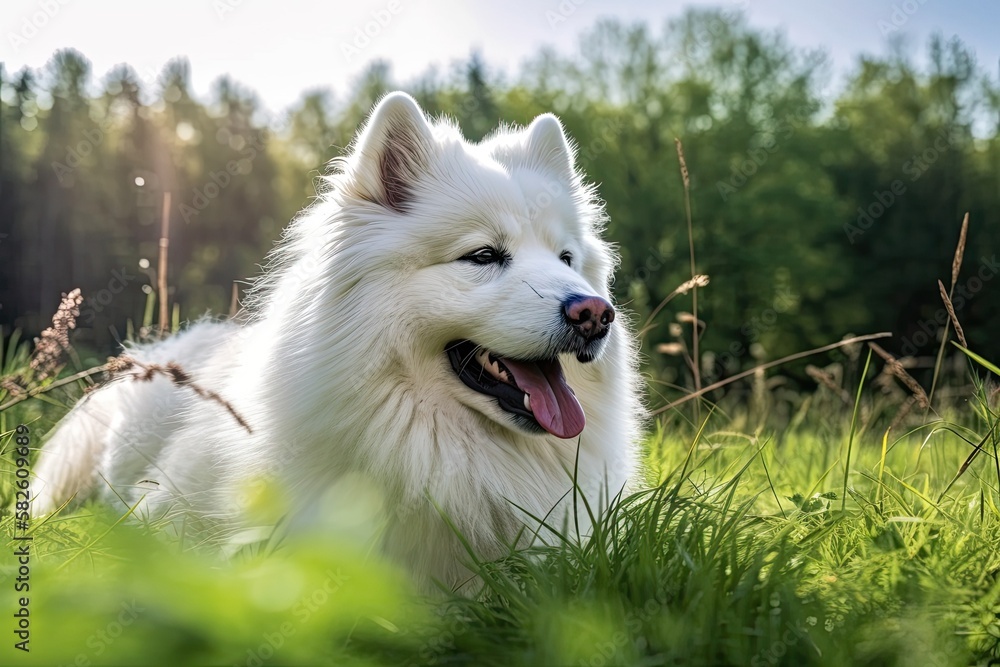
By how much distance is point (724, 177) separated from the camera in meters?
32.6

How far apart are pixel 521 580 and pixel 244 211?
121 feet

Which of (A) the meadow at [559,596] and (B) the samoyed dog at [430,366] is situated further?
(B) the samoyed dog at [430,366]

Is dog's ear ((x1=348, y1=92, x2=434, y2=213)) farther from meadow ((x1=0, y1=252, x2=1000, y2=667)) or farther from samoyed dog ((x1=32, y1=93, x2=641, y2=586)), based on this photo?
meadow ((x1=0, y1=252, x2=1000, y2=667))

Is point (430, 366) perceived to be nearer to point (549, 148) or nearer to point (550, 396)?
point (550, 396)

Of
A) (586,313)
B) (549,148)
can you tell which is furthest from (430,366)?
(549,148)

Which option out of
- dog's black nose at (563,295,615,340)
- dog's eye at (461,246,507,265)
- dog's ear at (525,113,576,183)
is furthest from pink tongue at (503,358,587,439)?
dog's ear at (525,113,576,183)

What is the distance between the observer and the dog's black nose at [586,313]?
2941mm

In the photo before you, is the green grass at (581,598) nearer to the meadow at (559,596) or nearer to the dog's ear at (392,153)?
the meadow at (559,596)

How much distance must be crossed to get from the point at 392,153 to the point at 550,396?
1.31 meters

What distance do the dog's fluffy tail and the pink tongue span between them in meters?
2.79

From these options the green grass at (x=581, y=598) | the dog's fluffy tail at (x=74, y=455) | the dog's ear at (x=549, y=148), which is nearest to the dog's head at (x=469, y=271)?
the dog's ear at (x=549, y=148)

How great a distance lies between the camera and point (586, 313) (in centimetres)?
295

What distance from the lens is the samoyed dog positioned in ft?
9.89

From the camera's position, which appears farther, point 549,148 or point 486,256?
point 549,148
